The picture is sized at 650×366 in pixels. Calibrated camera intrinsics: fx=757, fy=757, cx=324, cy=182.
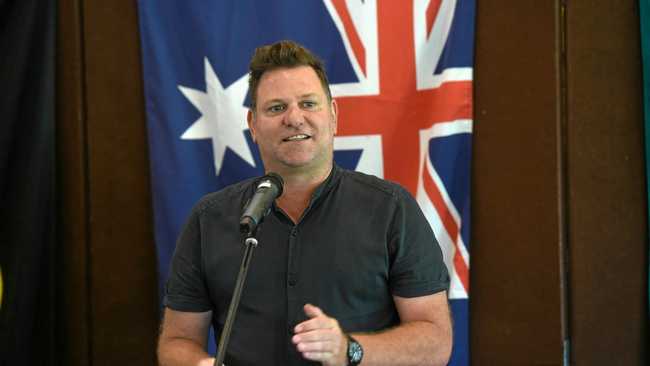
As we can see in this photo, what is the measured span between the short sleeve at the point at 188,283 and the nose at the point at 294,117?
0.41m

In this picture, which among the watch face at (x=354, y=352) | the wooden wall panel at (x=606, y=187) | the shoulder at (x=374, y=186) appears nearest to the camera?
the watch face at (x=354, y=352)

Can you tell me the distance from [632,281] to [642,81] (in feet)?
2.23

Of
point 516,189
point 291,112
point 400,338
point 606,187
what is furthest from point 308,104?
point 606,187

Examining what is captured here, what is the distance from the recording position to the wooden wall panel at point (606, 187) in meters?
2.58

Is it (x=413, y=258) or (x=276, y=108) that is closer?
(x=413, y=258)

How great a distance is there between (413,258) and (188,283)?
2.04 feet

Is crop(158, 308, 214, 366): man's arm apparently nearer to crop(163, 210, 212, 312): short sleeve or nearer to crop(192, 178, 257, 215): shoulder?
crop(163, 210, 212, 312): short sleeve

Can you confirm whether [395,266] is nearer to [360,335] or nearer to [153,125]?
[360,335]

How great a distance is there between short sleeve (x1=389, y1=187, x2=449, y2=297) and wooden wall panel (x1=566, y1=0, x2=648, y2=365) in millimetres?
833

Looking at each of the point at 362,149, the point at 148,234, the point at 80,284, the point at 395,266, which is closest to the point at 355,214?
the point at 395,266

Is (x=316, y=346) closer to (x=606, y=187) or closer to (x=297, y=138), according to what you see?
(x=297, y=138)

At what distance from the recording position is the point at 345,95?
2.81 m

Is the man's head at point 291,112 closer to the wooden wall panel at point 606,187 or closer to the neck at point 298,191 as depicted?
the neck at point 298,191

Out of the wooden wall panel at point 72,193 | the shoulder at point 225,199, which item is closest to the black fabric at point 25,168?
the wooden wall panel at point 72,193
